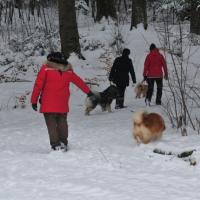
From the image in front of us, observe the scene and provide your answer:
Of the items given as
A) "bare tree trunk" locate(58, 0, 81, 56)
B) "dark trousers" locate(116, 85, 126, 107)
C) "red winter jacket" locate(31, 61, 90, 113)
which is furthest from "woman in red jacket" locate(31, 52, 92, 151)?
"bare tree trunk" locate(58, 0, 81, 56)

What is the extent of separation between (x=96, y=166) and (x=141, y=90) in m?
9.66

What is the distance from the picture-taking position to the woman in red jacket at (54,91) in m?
8.58

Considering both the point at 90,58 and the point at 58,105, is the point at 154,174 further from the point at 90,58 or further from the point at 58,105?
the point at 90,58

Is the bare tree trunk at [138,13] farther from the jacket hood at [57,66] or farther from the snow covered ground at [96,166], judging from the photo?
the jacket hood at [57,66]

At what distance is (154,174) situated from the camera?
23.6ft

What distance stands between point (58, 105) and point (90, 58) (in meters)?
13.5

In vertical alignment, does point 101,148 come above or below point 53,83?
below

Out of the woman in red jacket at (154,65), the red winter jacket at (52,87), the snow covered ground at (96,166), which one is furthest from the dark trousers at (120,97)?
the red winter jacket at (52,87)

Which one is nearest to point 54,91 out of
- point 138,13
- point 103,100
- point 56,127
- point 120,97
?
point 56,127

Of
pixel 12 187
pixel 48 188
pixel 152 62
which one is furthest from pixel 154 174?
pixel 152 62

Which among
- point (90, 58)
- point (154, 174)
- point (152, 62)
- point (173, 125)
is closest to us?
point (154, 174)

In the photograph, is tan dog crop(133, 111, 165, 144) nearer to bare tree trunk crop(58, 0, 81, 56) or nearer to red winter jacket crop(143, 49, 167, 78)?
red winter jacket crop(143, 49, 167, 78)

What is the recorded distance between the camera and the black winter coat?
1495 cm

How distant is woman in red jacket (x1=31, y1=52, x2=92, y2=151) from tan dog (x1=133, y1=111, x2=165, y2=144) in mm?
1129
